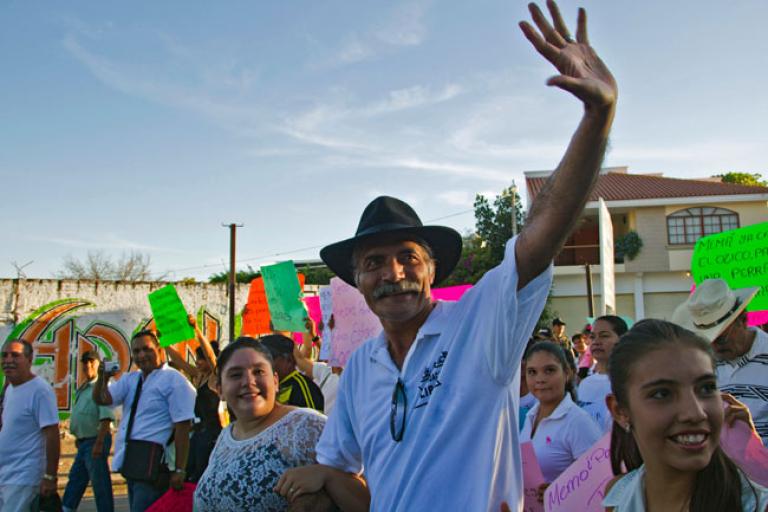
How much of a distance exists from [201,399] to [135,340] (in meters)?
0.81

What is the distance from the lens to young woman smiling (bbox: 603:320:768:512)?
169 centimetres

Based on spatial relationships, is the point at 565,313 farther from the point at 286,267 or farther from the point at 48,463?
the point at 48,463

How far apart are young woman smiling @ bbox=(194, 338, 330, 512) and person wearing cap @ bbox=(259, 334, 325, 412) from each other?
4.85 ft

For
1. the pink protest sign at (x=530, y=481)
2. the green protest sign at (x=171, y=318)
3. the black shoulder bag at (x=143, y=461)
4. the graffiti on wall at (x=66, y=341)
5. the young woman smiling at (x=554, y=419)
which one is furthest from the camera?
the graffiti on wall at (x=66, y=341)

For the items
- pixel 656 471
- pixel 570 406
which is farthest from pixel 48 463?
pixel 656 471

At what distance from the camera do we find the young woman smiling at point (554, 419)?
3.42 metres

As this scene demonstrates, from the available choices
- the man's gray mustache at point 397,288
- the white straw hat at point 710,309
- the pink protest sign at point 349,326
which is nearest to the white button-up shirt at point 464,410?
the man's gray mustache at point 397,288

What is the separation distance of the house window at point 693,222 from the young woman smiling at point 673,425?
2908cm

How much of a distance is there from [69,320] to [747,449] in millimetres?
17338

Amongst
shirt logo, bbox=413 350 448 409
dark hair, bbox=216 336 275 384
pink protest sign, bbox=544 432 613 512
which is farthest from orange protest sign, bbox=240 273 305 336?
shirt logo, bbox=413 350 448 409

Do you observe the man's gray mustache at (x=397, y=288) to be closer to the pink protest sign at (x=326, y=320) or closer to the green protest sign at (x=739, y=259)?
the green protest sign at (x=739, y=259)

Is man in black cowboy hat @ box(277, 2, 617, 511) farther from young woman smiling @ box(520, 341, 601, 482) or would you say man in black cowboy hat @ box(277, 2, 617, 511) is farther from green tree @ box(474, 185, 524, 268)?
green tree @ box(474, 185, 524, 268)

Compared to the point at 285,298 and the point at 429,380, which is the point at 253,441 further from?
the point at 285,298

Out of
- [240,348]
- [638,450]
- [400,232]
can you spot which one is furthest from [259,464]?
[638,450]
